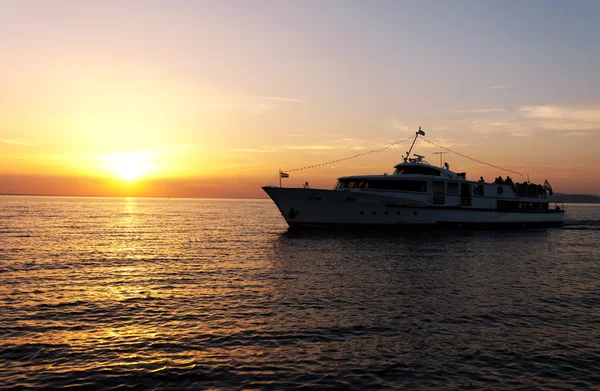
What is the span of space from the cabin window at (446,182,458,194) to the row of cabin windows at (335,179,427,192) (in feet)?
12.1

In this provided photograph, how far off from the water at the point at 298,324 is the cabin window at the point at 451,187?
79.7 feet

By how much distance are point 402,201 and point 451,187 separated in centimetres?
828

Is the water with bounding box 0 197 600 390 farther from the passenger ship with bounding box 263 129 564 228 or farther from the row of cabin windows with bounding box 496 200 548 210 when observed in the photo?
the row of cabin windows with bounding box 496 200 548 210

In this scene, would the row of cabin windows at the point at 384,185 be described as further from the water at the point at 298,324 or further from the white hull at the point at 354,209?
the water at the point at 298,324

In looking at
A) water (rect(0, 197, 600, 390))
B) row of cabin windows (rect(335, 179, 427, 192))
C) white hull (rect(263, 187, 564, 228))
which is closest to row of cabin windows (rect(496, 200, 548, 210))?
white hull (rect(263, 187, 564, 228))

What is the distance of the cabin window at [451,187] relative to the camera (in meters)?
51.2

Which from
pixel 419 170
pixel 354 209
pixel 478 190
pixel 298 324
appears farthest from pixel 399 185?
pixel 298 324

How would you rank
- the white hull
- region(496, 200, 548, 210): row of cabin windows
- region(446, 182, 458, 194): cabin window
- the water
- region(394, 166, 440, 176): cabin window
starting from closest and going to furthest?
1. the water
2. the white hull
3. region(394, 166, 440, 176): cabin window
4. region(446, 182, 458, 194): cabin window
5. region(496, 200, 548, 210): row of cabin windows

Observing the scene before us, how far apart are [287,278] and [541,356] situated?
12.3 m

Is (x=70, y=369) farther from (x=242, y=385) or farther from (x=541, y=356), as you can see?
(x=541, y=356)

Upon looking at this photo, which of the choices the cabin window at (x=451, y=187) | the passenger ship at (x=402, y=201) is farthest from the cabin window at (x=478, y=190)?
the cabin window at (x=451, y=187)

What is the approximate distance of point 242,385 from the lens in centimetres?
881

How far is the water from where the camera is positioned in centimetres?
940

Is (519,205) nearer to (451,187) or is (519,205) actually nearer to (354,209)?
(451,187)
